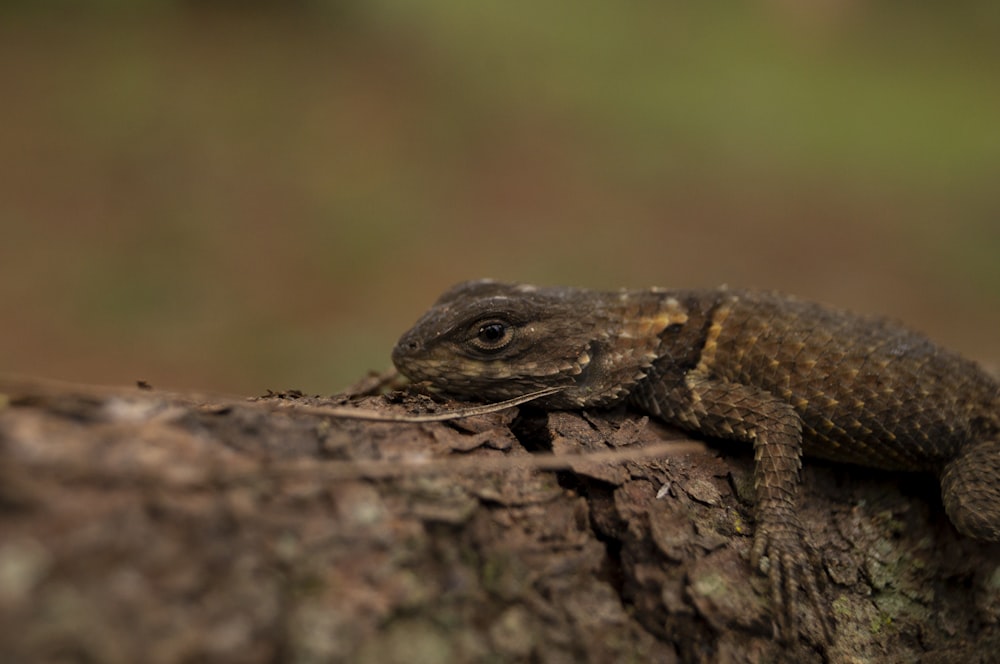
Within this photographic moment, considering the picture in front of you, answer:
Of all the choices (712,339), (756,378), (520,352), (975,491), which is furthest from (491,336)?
(975,491)

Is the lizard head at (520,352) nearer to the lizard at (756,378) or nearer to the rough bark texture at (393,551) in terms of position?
the lizard at (756,378)

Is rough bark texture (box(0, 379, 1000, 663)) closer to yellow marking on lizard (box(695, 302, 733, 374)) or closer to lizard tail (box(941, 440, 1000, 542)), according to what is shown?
lizard tail (box(941, 440, 1000, 542))

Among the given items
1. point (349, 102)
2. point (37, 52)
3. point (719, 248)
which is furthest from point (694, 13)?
point (37, 52)

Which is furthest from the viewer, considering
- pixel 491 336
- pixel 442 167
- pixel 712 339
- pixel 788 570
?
pixel 442 167

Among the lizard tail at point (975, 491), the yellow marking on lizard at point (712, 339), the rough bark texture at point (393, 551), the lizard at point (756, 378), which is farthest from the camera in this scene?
the yellow marking on lizard at point (712, 339)

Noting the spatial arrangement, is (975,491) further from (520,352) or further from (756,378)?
(520,352)

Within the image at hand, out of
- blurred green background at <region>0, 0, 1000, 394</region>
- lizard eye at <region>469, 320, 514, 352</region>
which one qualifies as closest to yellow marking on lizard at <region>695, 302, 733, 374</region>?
lizard eye at <region>469, 320, 514, 352</region>

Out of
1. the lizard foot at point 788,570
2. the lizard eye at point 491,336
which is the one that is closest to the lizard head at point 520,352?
the lizard eye at point 491,336
